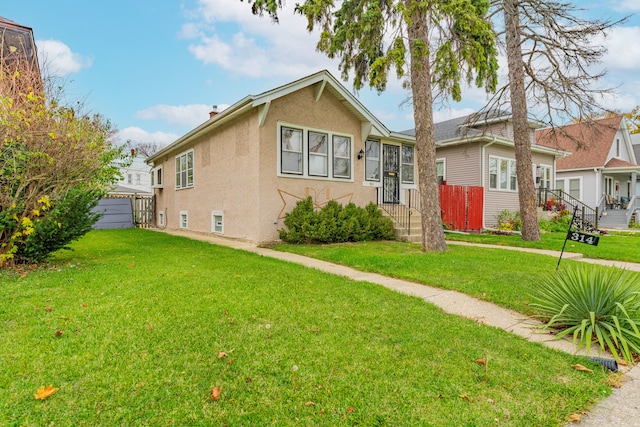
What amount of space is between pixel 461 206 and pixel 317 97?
305 inches

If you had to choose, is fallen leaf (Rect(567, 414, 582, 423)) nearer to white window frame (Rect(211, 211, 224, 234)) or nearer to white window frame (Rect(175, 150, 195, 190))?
white window frame (Rect(211, 211, 224, 234))

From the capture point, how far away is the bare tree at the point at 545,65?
389 inches

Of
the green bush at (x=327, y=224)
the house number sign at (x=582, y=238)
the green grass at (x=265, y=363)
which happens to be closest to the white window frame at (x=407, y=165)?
the green bush at (x=327, y=224)

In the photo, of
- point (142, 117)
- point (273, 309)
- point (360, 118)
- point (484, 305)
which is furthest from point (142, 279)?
point (142, 117)

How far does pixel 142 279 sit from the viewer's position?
15.9ft

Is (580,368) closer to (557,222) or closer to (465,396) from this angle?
(465,396)

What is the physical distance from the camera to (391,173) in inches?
491

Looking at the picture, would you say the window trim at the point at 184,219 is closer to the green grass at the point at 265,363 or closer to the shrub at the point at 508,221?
the green grass at the point at 265,363

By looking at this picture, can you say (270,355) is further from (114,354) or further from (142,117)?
(142,117)

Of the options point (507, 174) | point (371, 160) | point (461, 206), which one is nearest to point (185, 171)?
point (371, 160)

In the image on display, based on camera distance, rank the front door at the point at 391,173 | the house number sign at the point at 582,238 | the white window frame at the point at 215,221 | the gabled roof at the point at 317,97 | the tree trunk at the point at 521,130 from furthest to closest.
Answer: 1. the front door at the point at 391,173
2. the white window frame at the point at 215,221
3. the tree trunk at the point at 521,130
4. the gabled roof at the point at 317,97
5. the house number sign at the point at 582,238

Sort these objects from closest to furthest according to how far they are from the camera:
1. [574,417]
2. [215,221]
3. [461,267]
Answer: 1. [574,417]
2. [461,267]
3. [215,221]

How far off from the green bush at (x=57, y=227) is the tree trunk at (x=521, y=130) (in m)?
11.1

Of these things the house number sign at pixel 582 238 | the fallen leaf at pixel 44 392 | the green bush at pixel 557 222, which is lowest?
the fallen leaf at pixel 44 392
